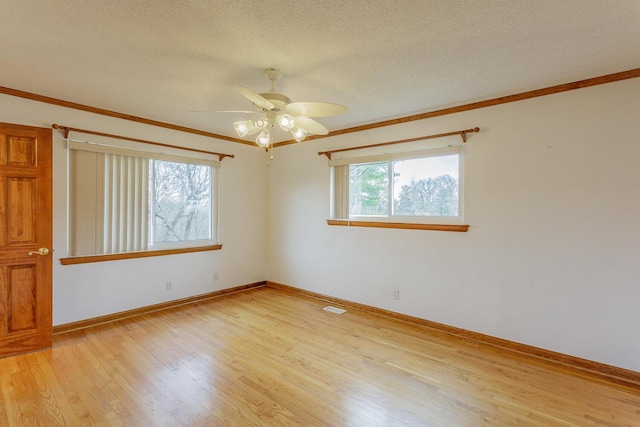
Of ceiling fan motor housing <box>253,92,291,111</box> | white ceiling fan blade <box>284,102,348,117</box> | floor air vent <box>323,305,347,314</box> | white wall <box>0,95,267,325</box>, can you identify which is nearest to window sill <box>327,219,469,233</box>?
floor air vent <box>323,305,347,314</box>

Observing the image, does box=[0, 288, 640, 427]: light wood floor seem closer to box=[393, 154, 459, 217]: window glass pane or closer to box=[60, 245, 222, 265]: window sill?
box=[60, 245, 222, 265]: window sill

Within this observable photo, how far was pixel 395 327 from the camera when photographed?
3.48 m

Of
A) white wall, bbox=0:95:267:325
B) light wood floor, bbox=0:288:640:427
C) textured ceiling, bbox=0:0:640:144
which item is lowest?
light wood floor, bbox=0:288:640:427

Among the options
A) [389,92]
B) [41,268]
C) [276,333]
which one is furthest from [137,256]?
[389,92]

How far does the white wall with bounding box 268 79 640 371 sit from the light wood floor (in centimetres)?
38

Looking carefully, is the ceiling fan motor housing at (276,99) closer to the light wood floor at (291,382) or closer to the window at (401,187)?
the window at (401,187)

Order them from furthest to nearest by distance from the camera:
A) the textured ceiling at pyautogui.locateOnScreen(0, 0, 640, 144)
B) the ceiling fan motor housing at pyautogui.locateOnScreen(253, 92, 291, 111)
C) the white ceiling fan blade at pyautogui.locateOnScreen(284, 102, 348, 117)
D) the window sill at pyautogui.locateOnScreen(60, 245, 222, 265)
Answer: the window sill at pyautogui.locateOnScreen(60, 245, 222, 265)
the ceiling fan motor housing at pyautogui.locateOnScreen(253, 92, 291, 111)
the white ceiling fan blade at pyautogui.locateOnScreen(284, 102, 348, 117)
the textured ceiling at pyautogui.locateOnScreen(0, 0, 640, 144)

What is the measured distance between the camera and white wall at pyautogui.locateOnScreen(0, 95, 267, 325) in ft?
10.4

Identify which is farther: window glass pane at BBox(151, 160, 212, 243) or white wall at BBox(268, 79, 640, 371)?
window glass pane at BBox(151, 160, 212, 243)

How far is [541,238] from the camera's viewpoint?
2.81 m

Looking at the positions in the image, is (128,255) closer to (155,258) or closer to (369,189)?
(155,258)

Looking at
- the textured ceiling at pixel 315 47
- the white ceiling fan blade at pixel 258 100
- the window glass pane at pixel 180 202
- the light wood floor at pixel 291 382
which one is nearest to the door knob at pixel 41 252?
the light wood floor at pixel 291 382

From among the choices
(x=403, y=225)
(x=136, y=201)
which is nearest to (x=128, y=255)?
(x=136, y=201)

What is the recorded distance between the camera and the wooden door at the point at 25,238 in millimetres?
2715
